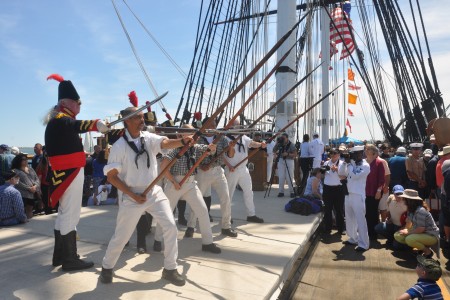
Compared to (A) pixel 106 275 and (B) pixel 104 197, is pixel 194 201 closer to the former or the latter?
(A) pixel 106 275

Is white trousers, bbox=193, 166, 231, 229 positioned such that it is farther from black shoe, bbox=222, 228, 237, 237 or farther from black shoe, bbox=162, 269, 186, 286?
black shoe, bbox=162, 269, 186, 286

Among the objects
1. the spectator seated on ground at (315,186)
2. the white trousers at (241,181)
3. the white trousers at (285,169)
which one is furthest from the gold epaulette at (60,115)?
the white trousers at (285,169)

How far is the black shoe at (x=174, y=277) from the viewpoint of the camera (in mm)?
3068

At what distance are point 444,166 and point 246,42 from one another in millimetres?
10766

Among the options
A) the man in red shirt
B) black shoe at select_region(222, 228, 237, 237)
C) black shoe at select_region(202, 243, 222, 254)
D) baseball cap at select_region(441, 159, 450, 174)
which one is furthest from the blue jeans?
black shoe at select_region(202, 243, 222, 254)

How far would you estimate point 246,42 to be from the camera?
556 inches

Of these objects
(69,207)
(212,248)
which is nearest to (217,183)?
(212,248)

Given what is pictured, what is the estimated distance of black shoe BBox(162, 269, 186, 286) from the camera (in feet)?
10.1

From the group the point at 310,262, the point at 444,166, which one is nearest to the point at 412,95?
the point at 444,166

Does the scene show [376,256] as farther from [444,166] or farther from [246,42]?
[246,42]

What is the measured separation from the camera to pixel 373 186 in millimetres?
5672

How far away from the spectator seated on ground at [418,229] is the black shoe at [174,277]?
314 centimetres

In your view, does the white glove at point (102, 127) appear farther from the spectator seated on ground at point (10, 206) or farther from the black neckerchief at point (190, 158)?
the spectator seated on ground at point (10, 206)

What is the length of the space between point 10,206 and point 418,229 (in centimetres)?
566
